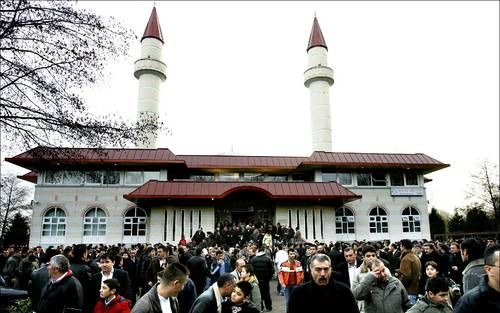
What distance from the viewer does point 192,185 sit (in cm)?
2798

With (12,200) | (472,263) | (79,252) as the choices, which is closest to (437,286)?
(472,263)

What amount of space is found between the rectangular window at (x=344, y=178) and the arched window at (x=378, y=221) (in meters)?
3.10

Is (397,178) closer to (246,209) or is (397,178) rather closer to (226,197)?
(246,209)

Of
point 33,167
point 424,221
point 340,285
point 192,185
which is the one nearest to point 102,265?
point 340,285

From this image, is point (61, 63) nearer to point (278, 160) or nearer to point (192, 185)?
point (192, 185)

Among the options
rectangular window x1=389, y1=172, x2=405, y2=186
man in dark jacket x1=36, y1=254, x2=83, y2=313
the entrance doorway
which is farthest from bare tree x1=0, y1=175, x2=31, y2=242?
man in dark jacket x1=36, y1=254, x2=83, y2=313

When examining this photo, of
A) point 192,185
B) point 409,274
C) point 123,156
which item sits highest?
point 123,156

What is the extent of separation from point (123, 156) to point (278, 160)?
510 inches

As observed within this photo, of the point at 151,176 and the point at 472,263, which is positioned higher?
the point at 151,176

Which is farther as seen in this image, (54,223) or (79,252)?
(54,223)

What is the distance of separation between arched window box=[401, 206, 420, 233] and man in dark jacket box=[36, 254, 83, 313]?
99.6 feet

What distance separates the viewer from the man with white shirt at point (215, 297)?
15.5 feet

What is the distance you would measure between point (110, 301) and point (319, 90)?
36554 mm

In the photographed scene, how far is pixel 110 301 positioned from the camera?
5180 mm
